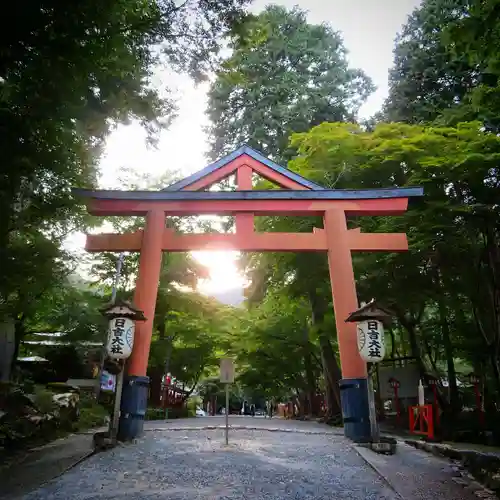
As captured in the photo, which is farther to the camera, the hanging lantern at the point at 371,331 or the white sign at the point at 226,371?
the white sign at the point at 226,371

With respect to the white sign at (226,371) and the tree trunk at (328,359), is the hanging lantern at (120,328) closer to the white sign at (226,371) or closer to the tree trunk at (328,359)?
the white sign at (226,371)

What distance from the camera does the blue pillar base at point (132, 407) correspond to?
26.8ft

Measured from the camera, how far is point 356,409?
827cm

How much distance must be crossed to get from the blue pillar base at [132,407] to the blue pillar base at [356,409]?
13.6 feet

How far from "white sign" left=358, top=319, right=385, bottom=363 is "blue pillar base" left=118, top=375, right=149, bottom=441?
14.7 ft

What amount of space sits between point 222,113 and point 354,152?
1167cm

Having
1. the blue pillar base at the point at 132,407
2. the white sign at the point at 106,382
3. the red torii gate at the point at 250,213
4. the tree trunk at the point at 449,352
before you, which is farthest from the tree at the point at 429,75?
the white sign at the point at 106,382

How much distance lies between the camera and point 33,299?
11.6 m

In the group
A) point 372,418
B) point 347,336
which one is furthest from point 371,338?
point 372,418

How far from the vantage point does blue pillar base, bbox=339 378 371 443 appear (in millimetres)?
8125

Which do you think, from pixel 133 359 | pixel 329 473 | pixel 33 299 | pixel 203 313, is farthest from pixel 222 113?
pixel 329 473

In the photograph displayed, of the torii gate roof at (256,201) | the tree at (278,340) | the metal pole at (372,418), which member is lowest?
the metal pole at (372,418)

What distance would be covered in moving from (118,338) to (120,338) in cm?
4

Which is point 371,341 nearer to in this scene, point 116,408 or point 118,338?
point 118,338
